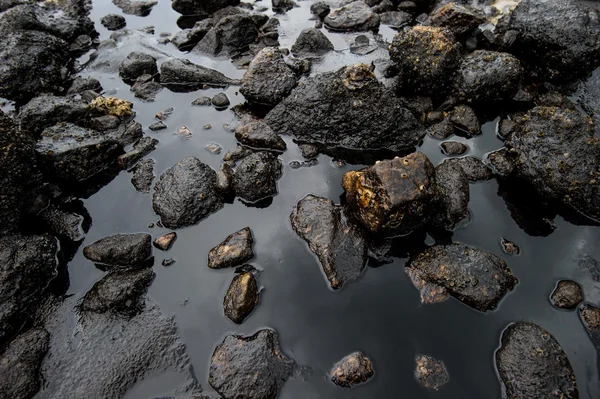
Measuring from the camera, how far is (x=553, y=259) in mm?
4957

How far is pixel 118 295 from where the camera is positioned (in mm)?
4680

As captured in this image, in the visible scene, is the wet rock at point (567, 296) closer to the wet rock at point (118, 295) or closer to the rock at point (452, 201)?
the rock at point (452, 201)

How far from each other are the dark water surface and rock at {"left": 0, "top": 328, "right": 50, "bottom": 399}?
0.60 ft

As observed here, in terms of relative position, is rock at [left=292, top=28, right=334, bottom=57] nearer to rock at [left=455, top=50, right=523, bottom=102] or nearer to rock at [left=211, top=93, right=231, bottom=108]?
rock at [left=211, top=93, right=231, bottom=108]

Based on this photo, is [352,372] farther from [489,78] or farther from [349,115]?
[489,78]

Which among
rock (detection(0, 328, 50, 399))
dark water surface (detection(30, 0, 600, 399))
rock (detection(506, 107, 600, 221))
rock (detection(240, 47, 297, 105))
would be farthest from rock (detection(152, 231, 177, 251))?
rock (detection(506, 107, 600, 221))

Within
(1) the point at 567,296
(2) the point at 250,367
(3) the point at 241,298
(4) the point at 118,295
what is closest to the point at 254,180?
(3) the point at 241,298

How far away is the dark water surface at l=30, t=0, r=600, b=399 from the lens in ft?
13.5

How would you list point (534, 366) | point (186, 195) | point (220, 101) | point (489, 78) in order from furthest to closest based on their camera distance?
1. point (220, 101)
2. point (489, 78)
3. point (186, 195)
4. point (534, 366)

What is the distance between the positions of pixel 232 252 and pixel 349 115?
9.99ft

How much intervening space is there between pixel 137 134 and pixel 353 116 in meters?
3.92

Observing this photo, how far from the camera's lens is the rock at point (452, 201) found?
5.22 m

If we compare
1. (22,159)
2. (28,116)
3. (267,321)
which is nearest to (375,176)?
(267,321)

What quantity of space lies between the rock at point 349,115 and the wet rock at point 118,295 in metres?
3.49
